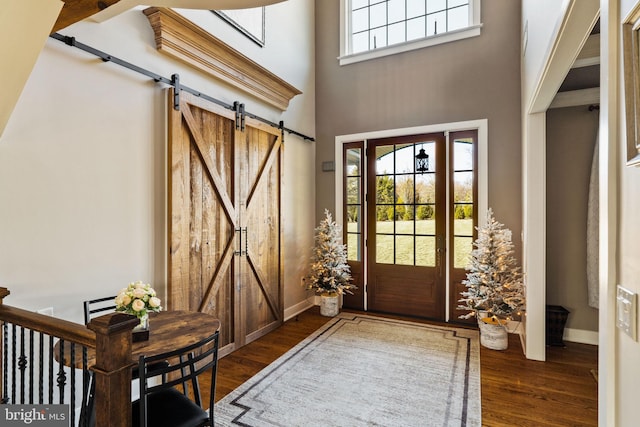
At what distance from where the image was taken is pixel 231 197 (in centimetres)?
334

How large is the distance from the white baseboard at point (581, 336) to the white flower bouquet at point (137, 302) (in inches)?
158

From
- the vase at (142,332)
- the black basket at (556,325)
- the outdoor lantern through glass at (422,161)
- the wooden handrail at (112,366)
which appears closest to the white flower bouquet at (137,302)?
the vase at (142,332)

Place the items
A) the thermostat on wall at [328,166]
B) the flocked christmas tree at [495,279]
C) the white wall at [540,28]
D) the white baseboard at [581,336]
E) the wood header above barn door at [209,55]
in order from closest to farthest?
the white wall at [540,28]
the wood header above barn door at [209,55]
the flocked christmas tree at [495,279]
the white baseboard at [581,336]
the thermostat on wall at [328,166]

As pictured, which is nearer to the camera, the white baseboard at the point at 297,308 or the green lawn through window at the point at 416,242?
the green lawn through window at the point at 416,242

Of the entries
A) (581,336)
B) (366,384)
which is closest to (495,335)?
(581,336)

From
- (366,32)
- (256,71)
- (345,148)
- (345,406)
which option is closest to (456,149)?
(345,148)

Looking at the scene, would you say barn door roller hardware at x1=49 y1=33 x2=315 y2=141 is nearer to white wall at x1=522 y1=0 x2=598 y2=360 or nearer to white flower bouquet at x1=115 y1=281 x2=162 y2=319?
white flower bouquet at x1=115 y1=281 x2=162 y2=319

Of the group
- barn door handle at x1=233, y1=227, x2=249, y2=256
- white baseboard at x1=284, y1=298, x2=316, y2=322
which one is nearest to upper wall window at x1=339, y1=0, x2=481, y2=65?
barn door handle at x1=233, y1=227, x2=249, y2=256

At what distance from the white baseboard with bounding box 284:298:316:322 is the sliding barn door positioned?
255 millimetres

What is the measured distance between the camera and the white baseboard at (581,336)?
3.50m

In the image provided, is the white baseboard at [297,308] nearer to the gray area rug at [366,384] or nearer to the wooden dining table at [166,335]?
the gray area rug at [366,384]

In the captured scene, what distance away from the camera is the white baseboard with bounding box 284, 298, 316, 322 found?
438 centimetres

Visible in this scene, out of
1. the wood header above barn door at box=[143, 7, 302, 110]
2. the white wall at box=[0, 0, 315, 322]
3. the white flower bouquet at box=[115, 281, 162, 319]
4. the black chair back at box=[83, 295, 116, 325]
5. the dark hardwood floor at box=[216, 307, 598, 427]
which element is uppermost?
the wood header above barn door at box=[143, 7, 302, 110]

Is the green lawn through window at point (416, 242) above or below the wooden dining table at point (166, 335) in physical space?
above
